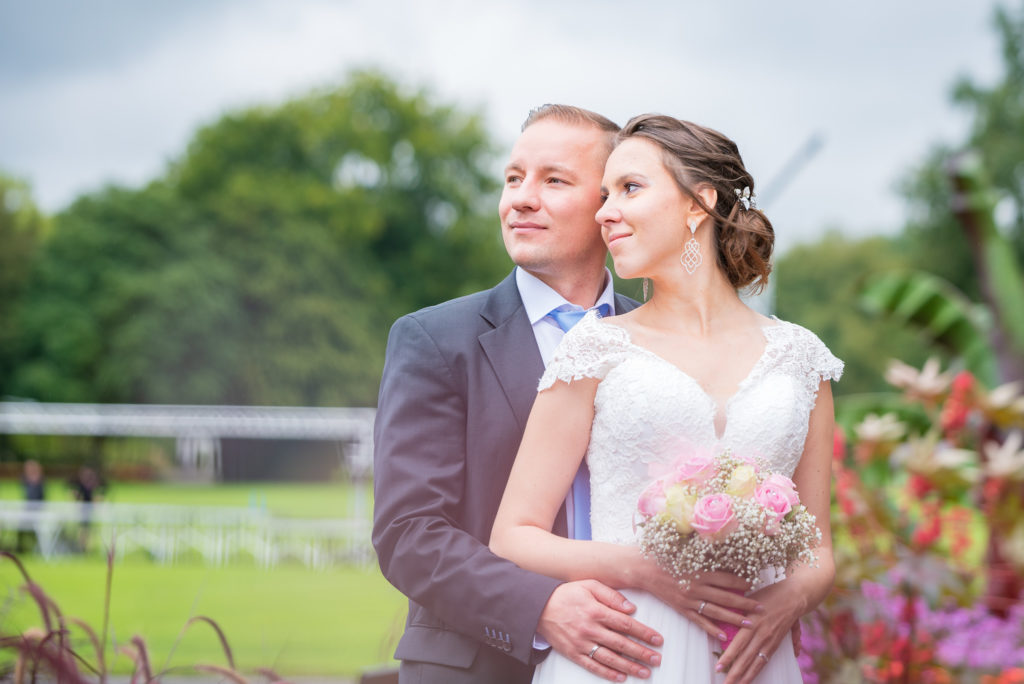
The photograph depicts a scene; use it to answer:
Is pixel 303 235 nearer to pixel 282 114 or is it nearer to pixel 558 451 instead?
pixel 282 114

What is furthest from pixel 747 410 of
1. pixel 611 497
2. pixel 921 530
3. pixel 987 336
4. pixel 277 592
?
pixel 277 592

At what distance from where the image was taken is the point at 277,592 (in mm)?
18125

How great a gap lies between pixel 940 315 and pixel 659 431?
11.0 metres

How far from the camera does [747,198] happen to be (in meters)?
3.24

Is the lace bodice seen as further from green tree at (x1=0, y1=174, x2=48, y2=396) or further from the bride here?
green tree at (x1=0, y1=174, x2=48, y2=396)

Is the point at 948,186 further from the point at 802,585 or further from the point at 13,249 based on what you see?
the point at 13,249

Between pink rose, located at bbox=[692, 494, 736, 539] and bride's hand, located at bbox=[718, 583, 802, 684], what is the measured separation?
0.44 metres

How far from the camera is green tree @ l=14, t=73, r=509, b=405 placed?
4422 cm

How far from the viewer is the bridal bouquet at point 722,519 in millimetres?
2549

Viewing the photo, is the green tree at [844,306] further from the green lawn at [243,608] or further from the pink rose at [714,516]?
the pink rose at [714,516]

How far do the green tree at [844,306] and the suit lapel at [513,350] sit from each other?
→ 41.9 m

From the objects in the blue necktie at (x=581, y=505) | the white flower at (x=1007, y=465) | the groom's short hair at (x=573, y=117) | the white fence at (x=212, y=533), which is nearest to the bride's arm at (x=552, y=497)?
the blue necktie at (x=581, y=505)

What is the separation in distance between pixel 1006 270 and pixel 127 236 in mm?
41755

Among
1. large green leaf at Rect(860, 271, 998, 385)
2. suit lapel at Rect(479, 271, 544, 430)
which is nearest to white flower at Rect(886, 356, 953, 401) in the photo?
suit lapel at Rect(479, 271, 544, 430)
